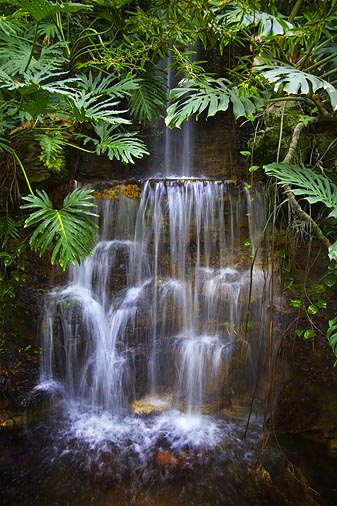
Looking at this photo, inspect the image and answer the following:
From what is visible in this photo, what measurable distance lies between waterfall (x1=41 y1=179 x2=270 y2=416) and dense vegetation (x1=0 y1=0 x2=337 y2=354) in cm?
66

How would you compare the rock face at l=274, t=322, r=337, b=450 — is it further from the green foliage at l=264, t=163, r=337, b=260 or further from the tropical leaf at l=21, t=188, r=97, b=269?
the tropical leaf at l=21, t=188, r=97, b=269

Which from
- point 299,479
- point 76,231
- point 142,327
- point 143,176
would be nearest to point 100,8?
point 143,176

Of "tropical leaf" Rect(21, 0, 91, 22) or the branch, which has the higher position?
"tropical leaf" Rect(21, 0, 91, 22)

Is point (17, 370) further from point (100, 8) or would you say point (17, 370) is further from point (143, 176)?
point (100, 8)

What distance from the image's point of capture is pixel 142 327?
10.9 ft

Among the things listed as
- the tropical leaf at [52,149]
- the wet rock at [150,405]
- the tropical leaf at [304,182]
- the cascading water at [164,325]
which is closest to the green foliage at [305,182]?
the tropical leaf at [304,182]

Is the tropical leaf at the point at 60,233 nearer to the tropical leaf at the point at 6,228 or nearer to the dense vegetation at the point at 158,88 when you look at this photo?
the dense vegetation at the point at 158,88

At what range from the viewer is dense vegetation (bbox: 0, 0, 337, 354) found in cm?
197

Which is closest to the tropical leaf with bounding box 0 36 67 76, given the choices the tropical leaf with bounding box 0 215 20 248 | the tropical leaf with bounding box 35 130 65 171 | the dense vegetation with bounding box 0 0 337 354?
the dense vegetation with bounding box 0 0 337 354

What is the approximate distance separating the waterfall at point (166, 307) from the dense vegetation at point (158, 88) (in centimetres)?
66

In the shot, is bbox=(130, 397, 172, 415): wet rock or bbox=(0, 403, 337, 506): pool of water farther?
bbox=(130, 397, 172, 415): wet rock

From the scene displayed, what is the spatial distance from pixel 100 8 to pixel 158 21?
129cm

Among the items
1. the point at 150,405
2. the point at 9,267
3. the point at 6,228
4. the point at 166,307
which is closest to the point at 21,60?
the point at 6,228

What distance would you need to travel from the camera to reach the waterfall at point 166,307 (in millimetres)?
3117
